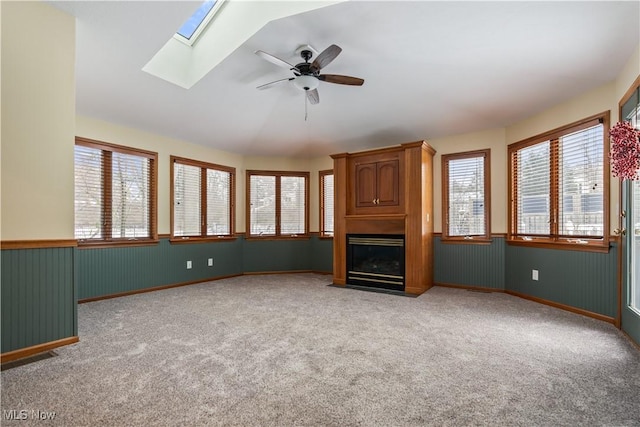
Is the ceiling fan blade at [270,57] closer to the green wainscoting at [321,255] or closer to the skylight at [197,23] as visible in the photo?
the skylight at [197,23]

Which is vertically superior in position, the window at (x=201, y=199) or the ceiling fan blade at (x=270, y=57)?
the ceiling fan blade at (x=270, y=57)

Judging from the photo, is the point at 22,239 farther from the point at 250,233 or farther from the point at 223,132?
the point at 250,233

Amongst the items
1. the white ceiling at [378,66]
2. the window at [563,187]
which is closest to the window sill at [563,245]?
the window at [563,187]

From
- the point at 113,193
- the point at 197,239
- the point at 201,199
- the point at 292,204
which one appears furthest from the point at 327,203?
the point at 113,193

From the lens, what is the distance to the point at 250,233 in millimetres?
6367

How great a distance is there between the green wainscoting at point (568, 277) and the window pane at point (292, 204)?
3.86m

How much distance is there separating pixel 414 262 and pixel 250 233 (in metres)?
3.31

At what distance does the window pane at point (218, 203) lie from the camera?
5.79 m

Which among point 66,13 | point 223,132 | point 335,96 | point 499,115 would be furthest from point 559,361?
point 223,132

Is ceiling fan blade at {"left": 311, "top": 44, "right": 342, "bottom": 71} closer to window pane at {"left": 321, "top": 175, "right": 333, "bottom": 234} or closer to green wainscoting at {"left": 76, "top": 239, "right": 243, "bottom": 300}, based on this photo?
green wainscoting at {"left": 76, "top": 239, "right": 243, "bottom": 300}

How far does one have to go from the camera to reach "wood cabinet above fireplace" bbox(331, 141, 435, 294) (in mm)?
4703

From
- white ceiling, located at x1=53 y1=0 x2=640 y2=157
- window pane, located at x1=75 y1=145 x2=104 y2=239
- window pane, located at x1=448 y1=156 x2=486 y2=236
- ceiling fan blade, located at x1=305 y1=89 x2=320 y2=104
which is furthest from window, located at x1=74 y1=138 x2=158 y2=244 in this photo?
window pane, located at x1=448 y1=156 x2=486 y2=236

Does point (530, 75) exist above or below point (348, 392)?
above

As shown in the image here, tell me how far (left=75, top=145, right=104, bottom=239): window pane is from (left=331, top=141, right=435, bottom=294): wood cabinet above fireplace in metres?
3.56
